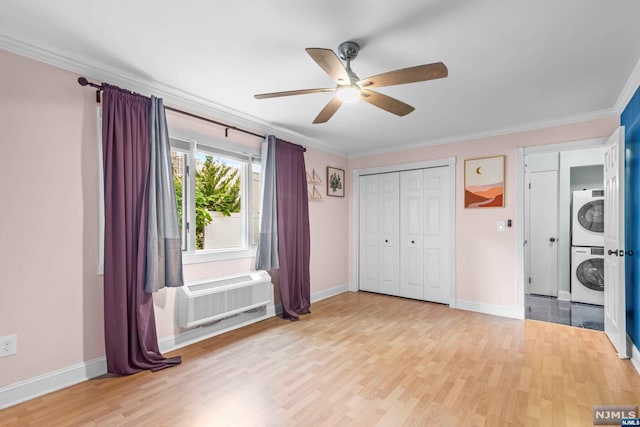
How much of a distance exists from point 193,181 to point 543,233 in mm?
5343

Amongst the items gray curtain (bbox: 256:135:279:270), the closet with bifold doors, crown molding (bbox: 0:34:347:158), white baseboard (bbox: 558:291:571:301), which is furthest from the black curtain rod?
white baseboard (bbox: 558:291:571:301)

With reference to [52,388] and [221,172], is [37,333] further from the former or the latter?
[221,172]

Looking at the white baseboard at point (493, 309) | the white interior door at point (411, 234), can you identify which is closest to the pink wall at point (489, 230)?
the white baseboard at point (493, 309)

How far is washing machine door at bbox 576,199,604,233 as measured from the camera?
4496 millimetres

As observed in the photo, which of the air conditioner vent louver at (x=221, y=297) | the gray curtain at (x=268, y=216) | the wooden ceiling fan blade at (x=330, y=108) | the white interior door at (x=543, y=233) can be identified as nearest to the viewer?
the wooden ceiling fan blade at (x=330, y=108)

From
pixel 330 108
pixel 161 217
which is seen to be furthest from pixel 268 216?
pixel 330 108

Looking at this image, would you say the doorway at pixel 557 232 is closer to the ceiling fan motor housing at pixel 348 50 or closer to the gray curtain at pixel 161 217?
the ceiling fan motor housing at pixel 348 50

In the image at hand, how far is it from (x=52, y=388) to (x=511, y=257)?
4.74 meters

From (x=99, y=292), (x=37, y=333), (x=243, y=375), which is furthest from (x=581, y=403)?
(x=37, y=333)

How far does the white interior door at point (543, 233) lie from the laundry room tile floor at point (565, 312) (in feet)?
0.97

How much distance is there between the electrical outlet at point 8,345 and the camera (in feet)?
6.72

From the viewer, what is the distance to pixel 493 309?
4.08 m

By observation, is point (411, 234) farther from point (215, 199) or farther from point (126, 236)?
point (126, 236)

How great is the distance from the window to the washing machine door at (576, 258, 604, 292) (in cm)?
480
